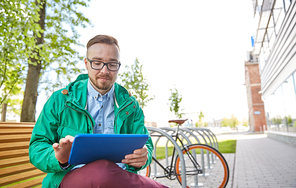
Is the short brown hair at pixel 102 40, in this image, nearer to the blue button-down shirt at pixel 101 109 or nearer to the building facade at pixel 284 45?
the blue button-down shirt at pixel 101 109

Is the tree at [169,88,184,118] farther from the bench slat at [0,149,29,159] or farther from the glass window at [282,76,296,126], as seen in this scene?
the bench slat at [0,149,29,159]

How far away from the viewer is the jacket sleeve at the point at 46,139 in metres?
1.49

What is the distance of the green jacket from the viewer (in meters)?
1.57

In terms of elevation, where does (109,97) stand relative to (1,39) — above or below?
below

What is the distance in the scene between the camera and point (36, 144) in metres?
1.64

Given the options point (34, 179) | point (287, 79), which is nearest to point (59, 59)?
point (34, 179)

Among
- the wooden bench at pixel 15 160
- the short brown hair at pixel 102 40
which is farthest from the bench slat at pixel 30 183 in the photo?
the short brown hair at pixel 102 40

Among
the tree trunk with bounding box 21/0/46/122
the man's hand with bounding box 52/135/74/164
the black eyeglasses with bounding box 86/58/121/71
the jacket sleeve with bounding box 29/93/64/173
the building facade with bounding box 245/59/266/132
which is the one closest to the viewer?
the man's hand with bounding box 52/135/74/164

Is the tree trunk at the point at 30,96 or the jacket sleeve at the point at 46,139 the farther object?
the tree trunk at the point at 30,96

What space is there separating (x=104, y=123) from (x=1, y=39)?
183 inches

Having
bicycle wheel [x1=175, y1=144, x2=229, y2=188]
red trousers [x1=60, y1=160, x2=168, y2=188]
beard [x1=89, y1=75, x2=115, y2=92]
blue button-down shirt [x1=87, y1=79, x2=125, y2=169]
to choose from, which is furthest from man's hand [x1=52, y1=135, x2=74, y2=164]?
bicycle wheel [x1=175, y1=144, x2=229, y2=188]

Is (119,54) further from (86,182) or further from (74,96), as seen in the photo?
(86,182)

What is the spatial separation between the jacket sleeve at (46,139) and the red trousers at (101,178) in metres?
0.14

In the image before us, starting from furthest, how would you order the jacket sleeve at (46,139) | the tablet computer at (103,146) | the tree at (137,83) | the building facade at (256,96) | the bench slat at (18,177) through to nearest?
the building facade at (256,96) < the tree at (137,83) < the bench slat at (18,177) < the jacket sleeve at (46,139) < the tablet computer at (103,146)
